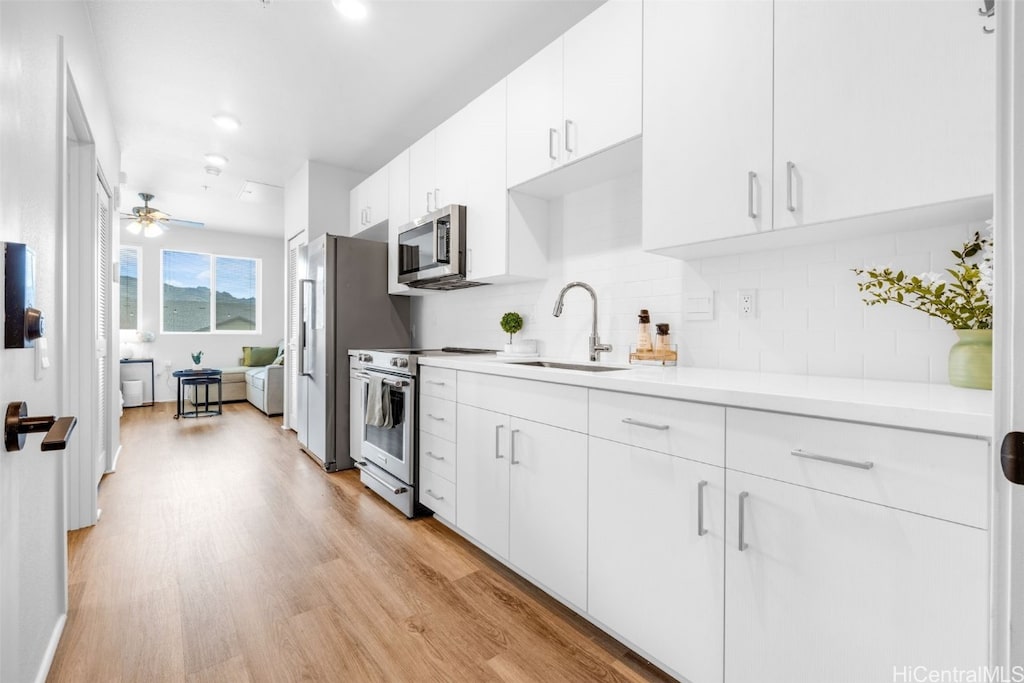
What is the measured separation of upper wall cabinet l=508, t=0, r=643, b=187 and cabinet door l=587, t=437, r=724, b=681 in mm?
1278

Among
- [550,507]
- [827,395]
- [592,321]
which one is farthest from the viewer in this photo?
[592,321]

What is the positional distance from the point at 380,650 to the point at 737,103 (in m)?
2.14

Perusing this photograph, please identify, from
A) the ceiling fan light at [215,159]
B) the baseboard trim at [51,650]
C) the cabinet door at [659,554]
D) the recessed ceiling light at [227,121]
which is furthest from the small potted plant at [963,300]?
the ceiling fan light at [215,159]

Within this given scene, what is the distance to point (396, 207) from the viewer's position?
11.7ft

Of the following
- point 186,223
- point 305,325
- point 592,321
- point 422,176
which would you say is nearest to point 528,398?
point 592,321

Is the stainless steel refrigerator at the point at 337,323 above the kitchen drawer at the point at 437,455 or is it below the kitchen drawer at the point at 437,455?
above

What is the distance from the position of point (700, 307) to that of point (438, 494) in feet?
5.29

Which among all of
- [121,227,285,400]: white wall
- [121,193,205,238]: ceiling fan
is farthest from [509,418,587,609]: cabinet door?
[121,227,285,400]: white wall

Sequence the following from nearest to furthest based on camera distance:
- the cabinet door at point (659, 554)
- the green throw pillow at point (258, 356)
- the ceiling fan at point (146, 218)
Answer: the cabinet door at point (659, 554), the ceiling fan at point (146, 218), the green throw pillow at point (258, 356)

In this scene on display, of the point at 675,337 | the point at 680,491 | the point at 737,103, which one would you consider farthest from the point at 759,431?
the point at 737,103

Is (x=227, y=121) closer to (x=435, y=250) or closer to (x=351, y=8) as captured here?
(x=351, y=8)

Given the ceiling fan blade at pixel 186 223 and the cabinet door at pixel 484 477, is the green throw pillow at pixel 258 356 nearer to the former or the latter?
the ceiling fan blade at pixel 186 223

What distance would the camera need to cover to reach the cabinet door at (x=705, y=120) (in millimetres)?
1427

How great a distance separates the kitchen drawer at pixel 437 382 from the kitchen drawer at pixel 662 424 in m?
0.98
